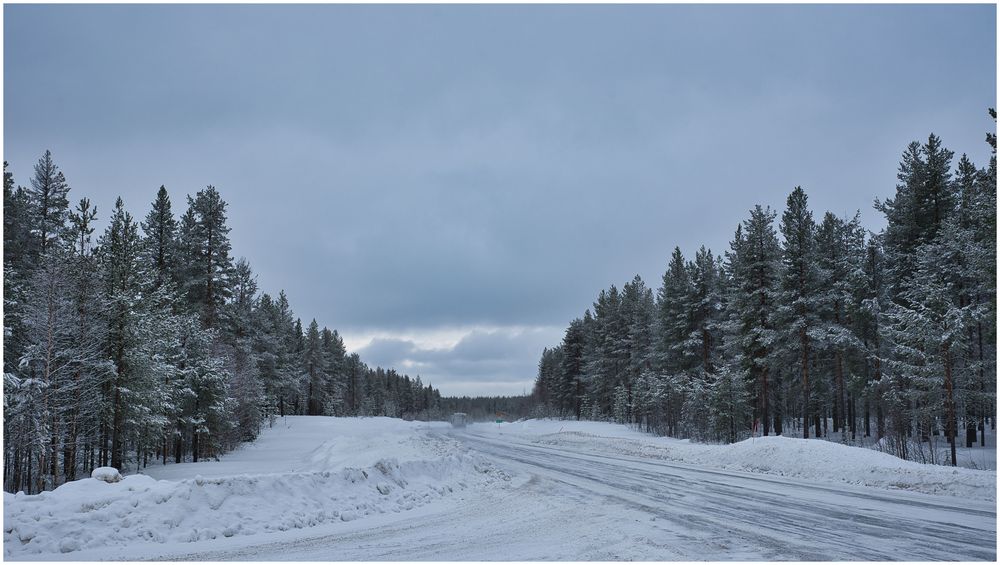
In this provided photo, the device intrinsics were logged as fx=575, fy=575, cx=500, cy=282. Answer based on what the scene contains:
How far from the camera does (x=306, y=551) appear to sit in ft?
28.3

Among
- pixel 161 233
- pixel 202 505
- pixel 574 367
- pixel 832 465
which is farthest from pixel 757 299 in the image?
pixel 574 367

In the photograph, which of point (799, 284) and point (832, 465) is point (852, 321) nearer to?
point (799, 284)

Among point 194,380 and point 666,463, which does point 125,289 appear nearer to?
point 194,380

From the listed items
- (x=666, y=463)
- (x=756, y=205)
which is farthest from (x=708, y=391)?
(x=666, y=463)

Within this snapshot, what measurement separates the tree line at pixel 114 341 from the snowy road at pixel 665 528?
13304 mm

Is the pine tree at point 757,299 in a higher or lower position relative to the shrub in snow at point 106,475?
higher

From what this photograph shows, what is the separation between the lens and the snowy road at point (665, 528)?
823 centimetres

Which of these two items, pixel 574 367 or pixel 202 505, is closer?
pixel 202 505

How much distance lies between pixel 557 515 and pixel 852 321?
102 feet

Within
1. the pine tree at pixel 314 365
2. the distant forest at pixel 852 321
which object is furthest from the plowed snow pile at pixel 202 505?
the pine tree at pixel 314 365

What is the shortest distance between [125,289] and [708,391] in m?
30.5

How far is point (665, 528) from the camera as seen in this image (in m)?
9.77

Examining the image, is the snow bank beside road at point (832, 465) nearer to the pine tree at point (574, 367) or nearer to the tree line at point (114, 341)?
the tree line at point (114, 341)

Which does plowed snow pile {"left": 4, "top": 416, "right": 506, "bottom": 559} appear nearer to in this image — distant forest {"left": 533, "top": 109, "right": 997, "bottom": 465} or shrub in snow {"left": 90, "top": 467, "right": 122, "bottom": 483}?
shrub in snow {"left": 90, "top": 467, "right": 122, "bottom": 483}
